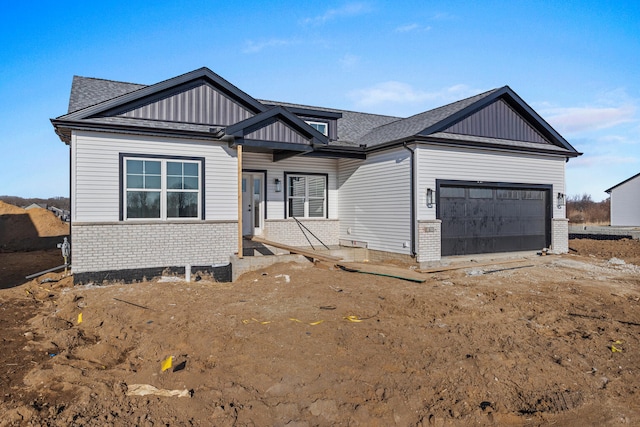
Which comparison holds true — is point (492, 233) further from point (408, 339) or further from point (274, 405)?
point (274, 405)

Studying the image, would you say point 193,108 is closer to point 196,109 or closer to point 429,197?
point 196,109

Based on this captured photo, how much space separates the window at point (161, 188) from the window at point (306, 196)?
4121mm

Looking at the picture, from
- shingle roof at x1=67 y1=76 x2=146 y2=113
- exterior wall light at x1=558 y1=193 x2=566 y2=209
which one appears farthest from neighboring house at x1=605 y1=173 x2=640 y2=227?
shingle roof at x1=67 y1=76 x2=146 y2=113

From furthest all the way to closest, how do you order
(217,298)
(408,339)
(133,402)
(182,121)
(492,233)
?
(492,233), (182,121), (217,298), (408,339), (133,402)

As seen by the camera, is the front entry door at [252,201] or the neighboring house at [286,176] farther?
the front entry door at [252,201]

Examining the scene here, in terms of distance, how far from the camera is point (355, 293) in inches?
359

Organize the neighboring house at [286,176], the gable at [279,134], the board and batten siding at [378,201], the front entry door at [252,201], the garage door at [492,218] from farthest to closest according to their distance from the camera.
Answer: the front entry door at [252,201], the garage door at [492,218], the board and batten siding at [378,201], the gable at [279,134], the neighboring house at [286,176]

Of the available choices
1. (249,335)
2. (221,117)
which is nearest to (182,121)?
(221,117)

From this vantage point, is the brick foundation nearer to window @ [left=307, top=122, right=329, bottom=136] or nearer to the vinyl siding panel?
the vinyl siding panel

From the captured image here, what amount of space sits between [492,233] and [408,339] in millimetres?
9421

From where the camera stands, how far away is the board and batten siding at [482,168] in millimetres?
12781

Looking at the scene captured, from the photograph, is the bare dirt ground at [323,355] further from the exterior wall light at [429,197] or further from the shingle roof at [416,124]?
the shingle roof at [416,124]

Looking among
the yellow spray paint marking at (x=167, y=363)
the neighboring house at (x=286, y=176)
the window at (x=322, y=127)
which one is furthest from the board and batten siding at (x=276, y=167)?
the yellow spray paint marking at (x=167, y=363)

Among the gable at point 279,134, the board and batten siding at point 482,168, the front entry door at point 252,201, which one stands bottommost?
the front entry door at point 252,201
